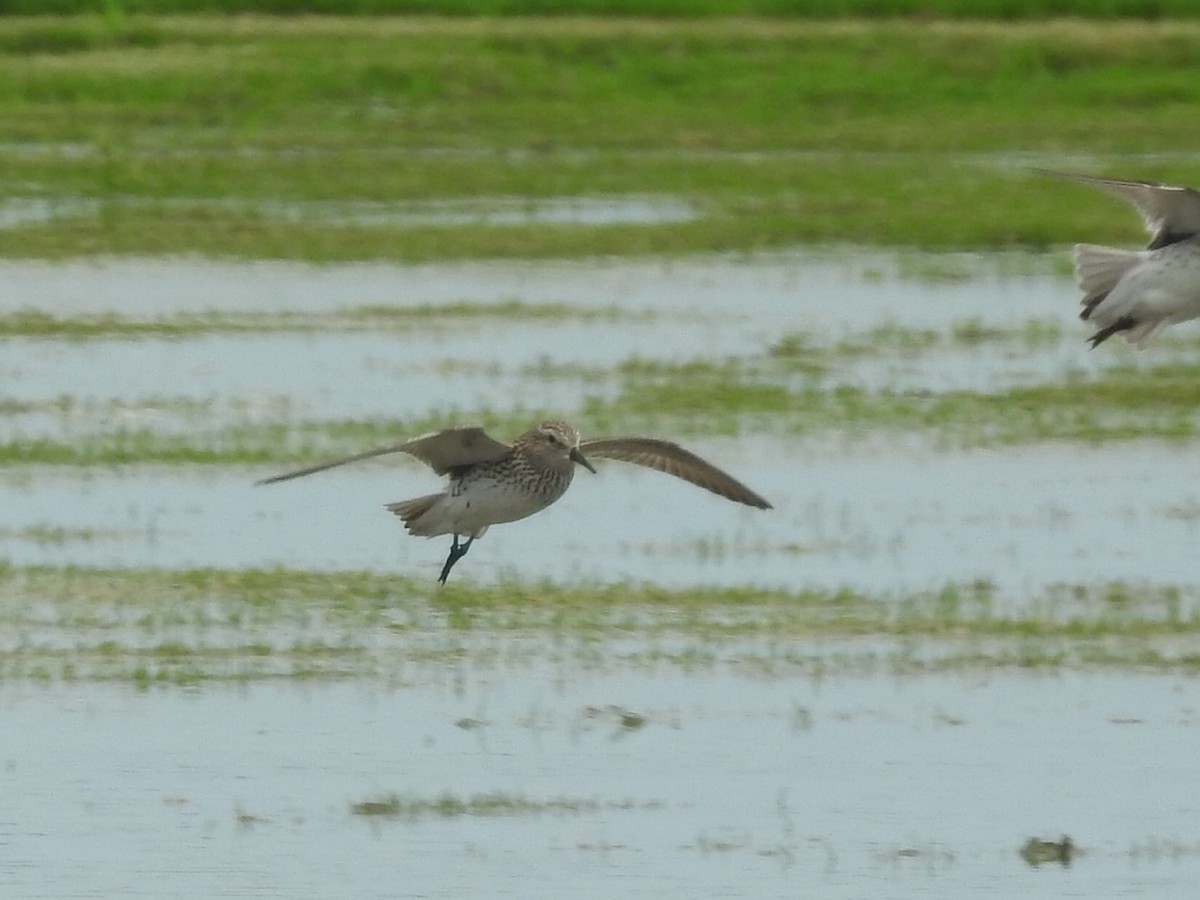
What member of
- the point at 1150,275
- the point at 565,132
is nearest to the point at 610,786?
the point at 1150,275

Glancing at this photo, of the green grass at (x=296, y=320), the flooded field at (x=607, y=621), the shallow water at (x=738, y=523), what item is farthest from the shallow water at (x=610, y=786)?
the green grass at (x=296, y=320)

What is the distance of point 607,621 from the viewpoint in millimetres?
11203

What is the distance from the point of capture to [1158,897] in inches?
320

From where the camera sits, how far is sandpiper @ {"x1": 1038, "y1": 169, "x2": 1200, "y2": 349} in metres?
12.4

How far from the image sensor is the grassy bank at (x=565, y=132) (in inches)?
922

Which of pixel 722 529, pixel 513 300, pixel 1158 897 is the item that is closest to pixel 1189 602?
pixel 722 529

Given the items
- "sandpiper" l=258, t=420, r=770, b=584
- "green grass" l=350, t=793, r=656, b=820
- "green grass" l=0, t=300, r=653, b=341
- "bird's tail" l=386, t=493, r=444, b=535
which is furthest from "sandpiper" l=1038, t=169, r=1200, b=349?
"green grass" l=0, t=300, r=653, b=341

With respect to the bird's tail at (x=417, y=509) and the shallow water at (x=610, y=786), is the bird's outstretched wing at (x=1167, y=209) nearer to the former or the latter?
the shallow water at (x=610, y=786)

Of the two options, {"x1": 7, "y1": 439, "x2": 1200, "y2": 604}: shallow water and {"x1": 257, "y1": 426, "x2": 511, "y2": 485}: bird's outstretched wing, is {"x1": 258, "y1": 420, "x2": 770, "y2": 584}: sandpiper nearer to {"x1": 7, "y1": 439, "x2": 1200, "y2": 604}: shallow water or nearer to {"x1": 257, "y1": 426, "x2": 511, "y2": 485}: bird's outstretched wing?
{"x1": 257, "y1": 426, "x2": 511, "y2": 485}: bird's outstretched wing

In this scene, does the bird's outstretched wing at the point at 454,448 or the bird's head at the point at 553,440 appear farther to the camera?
the bird's head at the point at 553,440

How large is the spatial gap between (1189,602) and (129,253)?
11.9m

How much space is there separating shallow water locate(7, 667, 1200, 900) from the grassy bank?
39.9 feet

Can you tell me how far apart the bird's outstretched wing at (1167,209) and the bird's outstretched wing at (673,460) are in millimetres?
2299

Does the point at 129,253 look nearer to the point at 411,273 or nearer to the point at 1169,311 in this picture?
the point at 411,273
